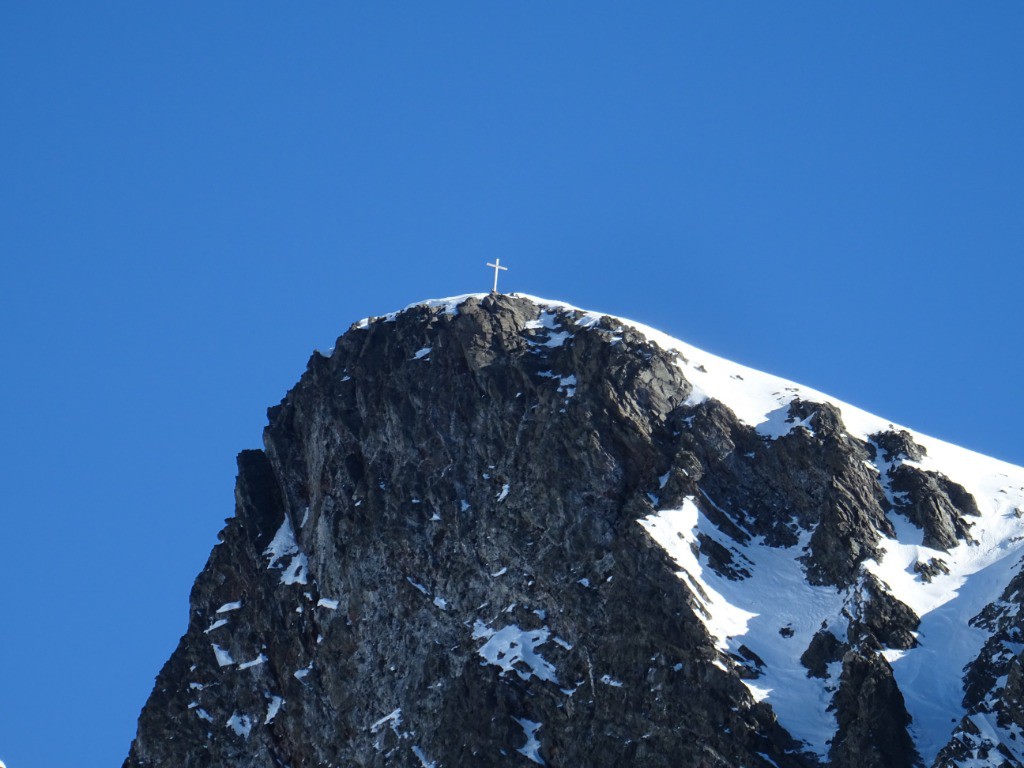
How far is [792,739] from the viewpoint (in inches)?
4882

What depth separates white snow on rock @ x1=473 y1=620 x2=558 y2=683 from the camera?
13075cm

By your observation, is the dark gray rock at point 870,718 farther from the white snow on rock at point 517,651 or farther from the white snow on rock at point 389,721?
the white snow on rock at point 389,721

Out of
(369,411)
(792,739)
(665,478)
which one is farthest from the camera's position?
(369,411)

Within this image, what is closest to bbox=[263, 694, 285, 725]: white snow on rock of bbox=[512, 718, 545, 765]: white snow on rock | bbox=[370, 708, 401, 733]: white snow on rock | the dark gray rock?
bbox=[370, 708, 401, 733]: white snow on rock

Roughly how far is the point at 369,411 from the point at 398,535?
11.0 meters

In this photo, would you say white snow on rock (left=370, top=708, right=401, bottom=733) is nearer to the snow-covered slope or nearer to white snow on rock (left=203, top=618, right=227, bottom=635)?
white snow on rock (left=203, top=618, right=227, bottom=635)

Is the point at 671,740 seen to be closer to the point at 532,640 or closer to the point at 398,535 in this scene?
the point at 532,640

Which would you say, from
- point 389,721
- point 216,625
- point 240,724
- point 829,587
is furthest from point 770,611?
point 216,625

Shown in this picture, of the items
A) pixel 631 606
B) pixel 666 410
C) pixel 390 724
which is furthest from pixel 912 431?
pixel 390 724

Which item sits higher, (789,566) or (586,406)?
(586,406)

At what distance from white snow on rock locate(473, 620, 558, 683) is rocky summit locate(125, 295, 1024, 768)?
0.55 feet

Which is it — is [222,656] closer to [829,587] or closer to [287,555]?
[287,555]

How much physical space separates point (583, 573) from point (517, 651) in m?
6.37

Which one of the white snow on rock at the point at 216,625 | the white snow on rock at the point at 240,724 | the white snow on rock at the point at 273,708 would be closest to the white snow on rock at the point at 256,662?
the white snow on rock at the point at 273,708
